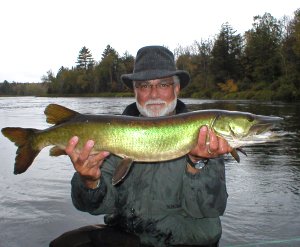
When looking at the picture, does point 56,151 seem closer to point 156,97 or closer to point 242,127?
point 156,97

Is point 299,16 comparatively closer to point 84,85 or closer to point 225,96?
point 225,96

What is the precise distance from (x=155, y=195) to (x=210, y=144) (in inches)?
33.6

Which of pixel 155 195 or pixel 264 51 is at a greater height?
pixel 264 51

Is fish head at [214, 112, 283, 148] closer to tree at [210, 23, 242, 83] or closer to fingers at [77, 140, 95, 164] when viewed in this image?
fingers at [77, 140, 95, 164]

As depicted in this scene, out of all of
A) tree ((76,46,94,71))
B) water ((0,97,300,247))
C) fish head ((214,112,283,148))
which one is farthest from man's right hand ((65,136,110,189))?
tree ((76,46,94,71))

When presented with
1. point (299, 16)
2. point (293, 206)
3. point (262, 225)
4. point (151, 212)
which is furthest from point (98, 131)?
point (299, 16)

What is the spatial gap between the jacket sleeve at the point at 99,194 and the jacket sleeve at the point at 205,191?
0.75 meters

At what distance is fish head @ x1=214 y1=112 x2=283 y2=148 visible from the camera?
325 cm

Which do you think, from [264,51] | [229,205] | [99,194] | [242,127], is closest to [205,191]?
[242,127]

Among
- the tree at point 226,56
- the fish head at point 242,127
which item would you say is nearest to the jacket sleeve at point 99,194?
the fish head at point 242,127

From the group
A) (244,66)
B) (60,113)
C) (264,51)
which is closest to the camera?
(60,113)

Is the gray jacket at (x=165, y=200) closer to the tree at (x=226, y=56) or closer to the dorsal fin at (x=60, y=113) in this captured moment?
the dorsal fin at (x=60, y=113)

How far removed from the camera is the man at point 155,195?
11.4 ft

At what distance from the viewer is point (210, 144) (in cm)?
320
